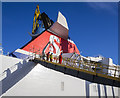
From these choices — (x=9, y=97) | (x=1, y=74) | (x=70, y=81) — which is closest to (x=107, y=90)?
(x=70, y=81)

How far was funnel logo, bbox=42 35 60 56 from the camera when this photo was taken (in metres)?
17.6

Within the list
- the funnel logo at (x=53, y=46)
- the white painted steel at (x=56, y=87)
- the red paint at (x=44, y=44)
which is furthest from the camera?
the funnel logo at (x=53, y=46)

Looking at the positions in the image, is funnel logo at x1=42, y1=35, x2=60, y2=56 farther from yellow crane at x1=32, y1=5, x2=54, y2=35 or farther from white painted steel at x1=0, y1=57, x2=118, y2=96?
white painted steel at x1=0, y1=57, x2=118, y2=96

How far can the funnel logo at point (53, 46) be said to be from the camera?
57.8 feet

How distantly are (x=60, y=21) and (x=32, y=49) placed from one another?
7.30m

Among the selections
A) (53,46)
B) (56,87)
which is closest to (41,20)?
(53,46)

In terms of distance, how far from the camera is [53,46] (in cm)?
1845

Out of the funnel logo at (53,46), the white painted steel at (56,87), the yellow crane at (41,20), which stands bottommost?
the white painted steel at (56,87)

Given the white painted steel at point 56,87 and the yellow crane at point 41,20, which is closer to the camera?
the white painted steel at point 56,87

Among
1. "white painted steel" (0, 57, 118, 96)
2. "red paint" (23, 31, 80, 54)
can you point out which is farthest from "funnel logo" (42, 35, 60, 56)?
"white painted steel" (0, 57, 118, 96)

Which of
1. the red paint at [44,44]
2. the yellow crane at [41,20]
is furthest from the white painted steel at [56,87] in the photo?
the yellow crane at [41,20]

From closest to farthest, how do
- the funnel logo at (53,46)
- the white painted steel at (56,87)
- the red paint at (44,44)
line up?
the white painted steel at (56,87) → the red paint at (44,44) → the funnel logo at (53,46)

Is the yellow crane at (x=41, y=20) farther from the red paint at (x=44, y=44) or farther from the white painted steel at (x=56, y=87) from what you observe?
the white painted steel at (x=56, y=87)

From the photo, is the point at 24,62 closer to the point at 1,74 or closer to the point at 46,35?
the point at 1,74
